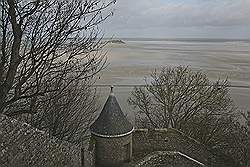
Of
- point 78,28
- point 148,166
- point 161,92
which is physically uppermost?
point 78,28

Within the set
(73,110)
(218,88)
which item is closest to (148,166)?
(73,110)

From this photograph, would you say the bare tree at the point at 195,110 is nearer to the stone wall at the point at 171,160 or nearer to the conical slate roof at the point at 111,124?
the stone wall at the point at 171,160

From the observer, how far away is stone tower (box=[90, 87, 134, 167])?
1352 cm

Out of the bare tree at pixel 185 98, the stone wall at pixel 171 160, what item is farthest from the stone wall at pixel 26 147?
the bare tree at pixel 185 98

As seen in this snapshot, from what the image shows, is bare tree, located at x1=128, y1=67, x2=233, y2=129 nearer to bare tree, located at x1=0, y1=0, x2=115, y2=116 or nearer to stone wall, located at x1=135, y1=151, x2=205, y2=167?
stone wall, located at x1=135, y1=151, x2=205, y2=167

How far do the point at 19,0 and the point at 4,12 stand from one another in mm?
411

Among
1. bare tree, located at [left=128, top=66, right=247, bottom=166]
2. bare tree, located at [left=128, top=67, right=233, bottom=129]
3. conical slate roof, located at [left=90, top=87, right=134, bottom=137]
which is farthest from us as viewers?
bare tree, located at [left=128, top=67, right=233, bottom=129]

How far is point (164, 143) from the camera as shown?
50.5 ft

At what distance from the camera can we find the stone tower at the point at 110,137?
13.5 metres

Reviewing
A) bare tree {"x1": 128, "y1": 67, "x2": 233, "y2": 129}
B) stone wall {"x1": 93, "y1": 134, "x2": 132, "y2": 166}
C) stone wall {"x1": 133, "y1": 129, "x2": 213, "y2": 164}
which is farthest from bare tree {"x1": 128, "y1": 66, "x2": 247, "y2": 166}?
stone wall {"x1": 93, "y1": 134, "x2": 132, "y2": 166}

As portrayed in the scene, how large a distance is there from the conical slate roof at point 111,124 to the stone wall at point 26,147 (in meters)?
5.40

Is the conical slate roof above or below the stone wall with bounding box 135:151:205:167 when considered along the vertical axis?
above

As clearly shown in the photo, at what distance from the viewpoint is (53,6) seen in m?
7.03

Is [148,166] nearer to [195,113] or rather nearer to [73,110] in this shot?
[73,110]
